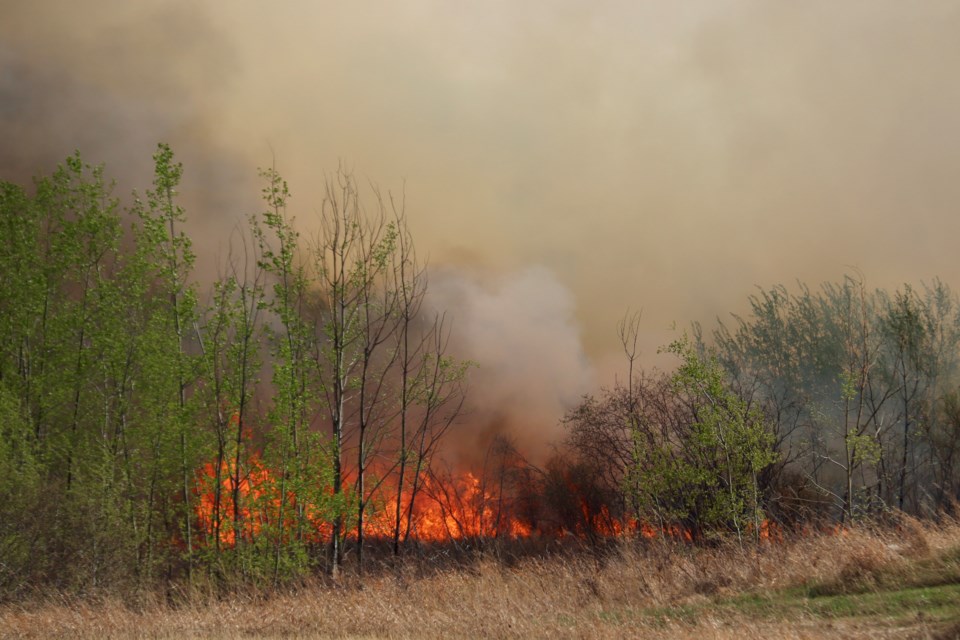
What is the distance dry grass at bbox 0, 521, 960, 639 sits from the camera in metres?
11.1

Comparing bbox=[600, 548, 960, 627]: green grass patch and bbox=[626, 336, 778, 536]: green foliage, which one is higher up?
bbox=[626, 336, 778, 536]: green foliage

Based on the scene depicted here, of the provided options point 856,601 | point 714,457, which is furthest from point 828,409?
point 856,601

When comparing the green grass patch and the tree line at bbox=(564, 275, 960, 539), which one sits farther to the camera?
the tree line at bbox=(564, 275, 960, 539)

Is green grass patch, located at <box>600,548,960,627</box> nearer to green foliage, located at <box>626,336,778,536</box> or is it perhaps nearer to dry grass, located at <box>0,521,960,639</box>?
dry grass, located at <box>0,521,960,639</box>

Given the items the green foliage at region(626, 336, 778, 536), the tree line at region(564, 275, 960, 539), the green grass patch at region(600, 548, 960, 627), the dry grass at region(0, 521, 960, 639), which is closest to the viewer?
the green grass patch at region(600, 548, 960, 627)

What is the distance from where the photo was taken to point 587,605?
14.6 meters

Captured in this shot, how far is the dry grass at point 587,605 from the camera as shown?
1111cm

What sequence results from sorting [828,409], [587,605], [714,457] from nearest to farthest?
[587,605] → [714,457] → [828,409]

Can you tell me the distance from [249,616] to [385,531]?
39.2ft

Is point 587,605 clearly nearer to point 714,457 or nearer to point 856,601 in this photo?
point 856,601

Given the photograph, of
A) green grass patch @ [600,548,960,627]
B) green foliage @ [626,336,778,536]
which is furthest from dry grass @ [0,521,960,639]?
→ green foliage @ [626,336,778,536]

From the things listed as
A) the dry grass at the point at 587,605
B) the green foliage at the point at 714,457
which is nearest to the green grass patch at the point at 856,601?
the dry grass at the point at 587,605

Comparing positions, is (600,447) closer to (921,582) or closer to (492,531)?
(492,531)

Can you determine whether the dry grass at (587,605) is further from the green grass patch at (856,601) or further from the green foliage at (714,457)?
the green foliage at (714,457)
